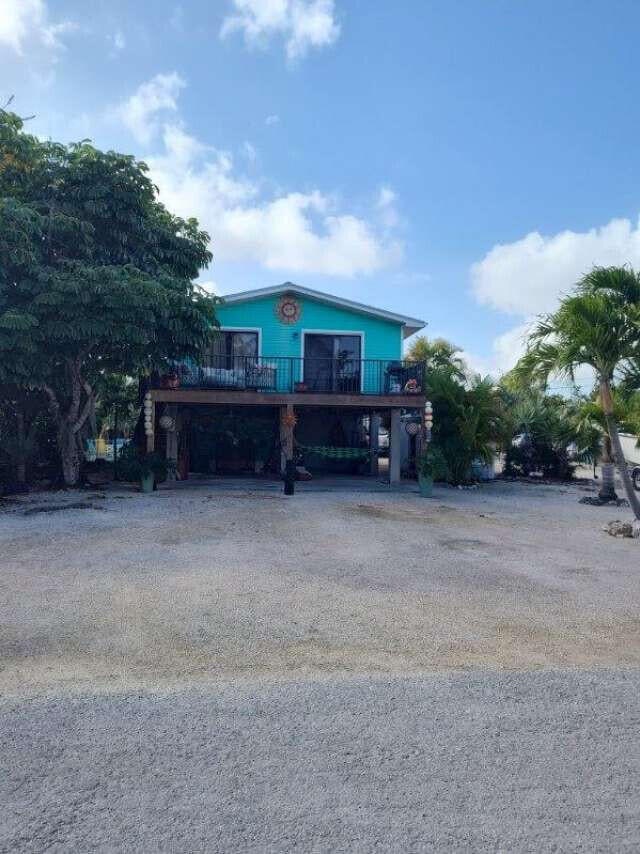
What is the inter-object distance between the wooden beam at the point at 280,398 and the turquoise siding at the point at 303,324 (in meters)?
2.85

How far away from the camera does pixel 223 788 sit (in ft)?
9.04

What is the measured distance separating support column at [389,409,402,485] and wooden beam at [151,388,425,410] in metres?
0.59

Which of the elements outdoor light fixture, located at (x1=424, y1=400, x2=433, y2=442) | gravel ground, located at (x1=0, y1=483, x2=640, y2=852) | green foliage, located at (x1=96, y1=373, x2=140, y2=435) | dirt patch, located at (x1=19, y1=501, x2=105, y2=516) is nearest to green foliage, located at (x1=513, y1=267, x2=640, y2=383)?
gravel ground, located at (x1=0, y1=483, x2=640, y2=852)

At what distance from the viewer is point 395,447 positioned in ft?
55.3

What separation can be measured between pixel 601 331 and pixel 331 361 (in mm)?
9463

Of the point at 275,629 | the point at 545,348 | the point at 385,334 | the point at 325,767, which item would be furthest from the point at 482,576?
the point at 385,334

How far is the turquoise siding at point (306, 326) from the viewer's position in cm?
1827

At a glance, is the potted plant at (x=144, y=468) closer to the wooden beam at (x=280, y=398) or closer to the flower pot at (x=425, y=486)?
the wooden beam at (x=280, y=398)

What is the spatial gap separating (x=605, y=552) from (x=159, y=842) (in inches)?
297

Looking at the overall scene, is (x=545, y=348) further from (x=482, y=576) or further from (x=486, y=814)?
(x=486, y=814)

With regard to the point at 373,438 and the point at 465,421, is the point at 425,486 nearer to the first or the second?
the point at 465,421

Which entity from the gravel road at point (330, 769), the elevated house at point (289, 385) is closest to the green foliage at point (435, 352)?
the elevated house at point (289, 385)

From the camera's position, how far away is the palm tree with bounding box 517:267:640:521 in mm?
10086

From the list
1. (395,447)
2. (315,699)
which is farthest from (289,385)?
(315,699)
